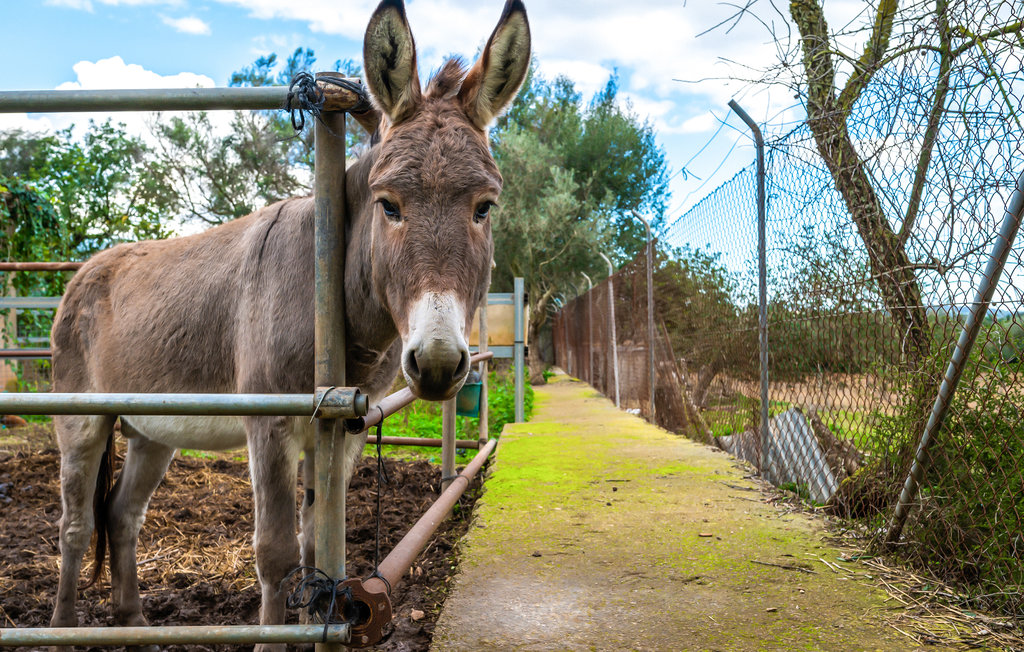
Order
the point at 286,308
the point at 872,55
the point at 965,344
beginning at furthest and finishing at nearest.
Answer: the point at 872,55, the point at 965,344, the point at 286,308

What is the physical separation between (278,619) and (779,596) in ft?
6.23

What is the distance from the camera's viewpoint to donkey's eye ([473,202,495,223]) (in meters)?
1.75

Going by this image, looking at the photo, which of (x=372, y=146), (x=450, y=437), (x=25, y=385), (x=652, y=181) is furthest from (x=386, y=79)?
(x=652, y=181)

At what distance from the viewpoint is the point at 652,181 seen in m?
22.4

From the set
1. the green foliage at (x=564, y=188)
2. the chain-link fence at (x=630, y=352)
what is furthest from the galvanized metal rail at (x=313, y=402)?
the green foliage at (x=564, y=188)

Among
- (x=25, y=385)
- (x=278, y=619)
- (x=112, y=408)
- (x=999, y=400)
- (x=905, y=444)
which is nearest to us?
(x=112, y=408)

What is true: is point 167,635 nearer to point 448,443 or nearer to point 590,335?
point 448,443

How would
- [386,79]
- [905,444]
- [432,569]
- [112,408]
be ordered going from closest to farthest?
[112,408] < [386,79] < [905,444] < [432,569]

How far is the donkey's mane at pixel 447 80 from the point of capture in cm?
192

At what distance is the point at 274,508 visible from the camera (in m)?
1.91

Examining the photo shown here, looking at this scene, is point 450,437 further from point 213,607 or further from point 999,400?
point 999,400

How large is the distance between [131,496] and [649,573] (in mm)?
2522

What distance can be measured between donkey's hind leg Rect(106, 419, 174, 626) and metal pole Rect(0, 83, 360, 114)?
70.9 inches

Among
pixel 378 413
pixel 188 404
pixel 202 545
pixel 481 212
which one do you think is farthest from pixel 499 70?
pixel 202 545
